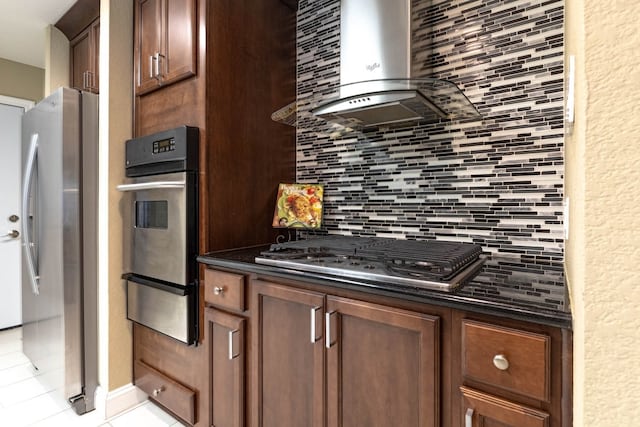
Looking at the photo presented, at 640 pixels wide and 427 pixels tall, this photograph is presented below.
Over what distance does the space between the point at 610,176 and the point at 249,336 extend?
4.06 ft

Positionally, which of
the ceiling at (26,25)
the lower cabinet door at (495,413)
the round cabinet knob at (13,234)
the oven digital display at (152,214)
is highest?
the ceiling at (26,25)

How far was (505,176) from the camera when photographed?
1372 mm

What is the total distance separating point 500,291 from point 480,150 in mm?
776

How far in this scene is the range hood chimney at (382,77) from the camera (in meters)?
1.30

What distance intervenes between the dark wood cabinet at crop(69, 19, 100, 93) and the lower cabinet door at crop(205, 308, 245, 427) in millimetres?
1962

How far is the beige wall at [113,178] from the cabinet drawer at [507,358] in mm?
1815

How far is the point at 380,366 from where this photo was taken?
3.20 ft

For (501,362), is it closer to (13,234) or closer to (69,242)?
(69,242)

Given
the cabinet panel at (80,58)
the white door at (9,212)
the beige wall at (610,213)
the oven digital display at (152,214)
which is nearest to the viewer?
the beige wall at (610,213)

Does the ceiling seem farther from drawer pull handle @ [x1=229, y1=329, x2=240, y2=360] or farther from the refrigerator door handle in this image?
drawer pull handle @ [x1=229, y1=329, x2=240, y2=360]

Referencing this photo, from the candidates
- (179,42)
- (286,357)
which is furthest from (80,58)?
(286,357)

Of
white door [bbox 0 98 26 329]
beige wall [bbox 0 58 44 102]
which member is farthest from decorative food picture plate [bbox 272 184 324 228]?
beige wall [bbox 0 58 44 102]

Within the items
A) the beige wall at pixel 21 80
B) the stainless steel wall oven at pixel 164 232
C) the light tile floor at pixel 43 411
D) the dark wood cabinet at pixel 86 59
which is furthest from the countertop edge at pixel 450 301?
the beige wall at pixel 21 80

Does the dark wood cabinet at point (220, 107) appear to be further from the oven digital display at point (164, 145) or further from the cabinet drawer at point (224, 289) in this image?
the oven digital display at point (164, 145)
